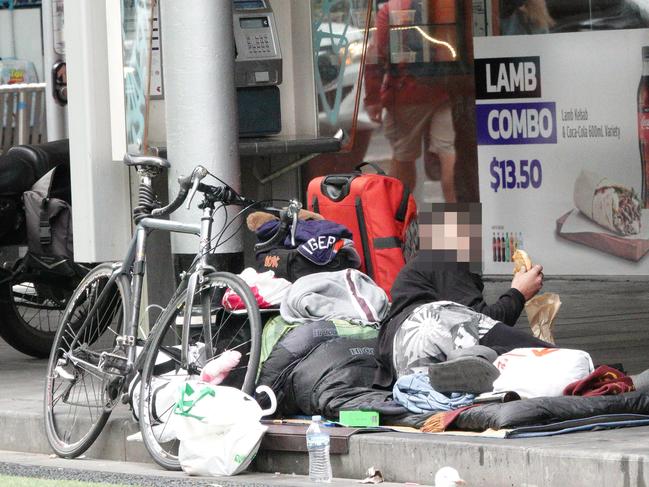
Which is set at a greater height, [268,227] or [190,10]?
[190,10]

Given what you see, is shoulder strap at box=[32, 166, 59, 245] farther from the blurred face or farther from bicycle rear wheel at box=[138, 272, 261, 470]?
the blurred face

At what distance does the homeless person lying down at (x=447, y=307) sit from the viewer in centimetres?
686

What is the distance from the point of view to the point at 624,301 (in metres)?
11.1

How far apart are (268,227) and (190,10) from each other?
1.06m

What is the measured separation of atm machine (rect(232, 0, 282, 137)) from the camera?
970 centimetres

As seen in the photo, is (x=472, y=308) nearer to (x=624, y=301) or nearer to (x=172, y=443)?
(x=172, y=443)

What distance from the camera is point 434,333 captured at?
22.4 feet

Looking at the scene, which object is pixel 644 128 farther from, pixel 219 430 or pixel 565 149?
pixel 219 430

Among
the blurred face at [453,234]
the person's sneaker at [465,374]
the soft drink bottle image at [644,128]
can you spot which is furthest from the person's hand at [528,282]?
the soft drink bottle image at [644,128]

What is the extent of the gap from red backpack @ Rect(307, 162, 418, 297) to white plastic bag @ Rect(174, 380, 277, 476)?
187 cm

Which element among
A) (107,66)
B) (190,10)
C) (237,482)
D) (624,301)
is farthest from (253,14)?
(237,482)

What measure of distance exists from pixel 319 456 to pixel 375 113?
18.4 ft

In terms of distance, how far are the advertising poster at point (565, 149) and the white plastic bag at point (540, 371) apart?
4899 mm

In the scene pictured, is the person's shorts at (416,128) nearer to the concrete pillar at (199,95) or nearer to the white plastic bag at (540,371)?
the concrete pillar at (199,95)
